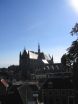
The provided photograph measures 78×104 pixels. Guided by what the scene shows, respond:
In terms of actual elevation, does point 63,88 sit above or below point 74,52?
below

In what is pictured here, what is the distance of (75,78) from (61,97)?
77.9ft

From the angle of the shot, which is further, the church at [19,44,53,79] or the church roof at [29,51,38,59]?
the church roof at [29,51,38,59]

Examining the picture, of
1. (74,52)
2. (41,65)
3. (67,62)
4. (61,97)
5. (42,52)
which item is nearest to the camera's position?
(74,52)

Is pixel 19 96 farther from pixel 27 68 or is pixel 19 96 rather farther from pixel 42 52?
pixel 42 52

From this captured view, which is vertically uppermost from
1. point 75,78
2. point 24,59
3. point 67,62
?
point 24,59

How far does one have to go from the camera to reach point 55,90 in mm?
55844

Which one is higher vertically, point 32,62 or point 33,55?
point 33,55

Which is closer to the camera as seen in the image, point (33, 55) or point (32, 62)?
point (32, 62)

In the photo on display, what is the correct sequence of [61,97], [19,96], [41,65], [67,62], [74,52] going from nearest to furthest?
1. [74,52]
2. [67,62]
3. [19,96]
4. [61,97]
5. [41,65]

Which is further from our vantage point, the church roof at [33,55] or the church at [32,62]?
the church roof at [33,55]

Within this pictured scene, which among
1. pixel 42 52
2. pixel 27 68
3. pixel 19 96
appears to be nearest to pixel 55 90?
pixel 19 96

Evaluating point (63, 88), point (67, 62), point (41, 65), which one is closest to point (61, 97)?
point (63, 88)

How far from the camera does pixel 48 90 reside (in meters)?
56.7

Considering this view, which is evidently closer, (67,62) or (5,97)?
(67,62)
